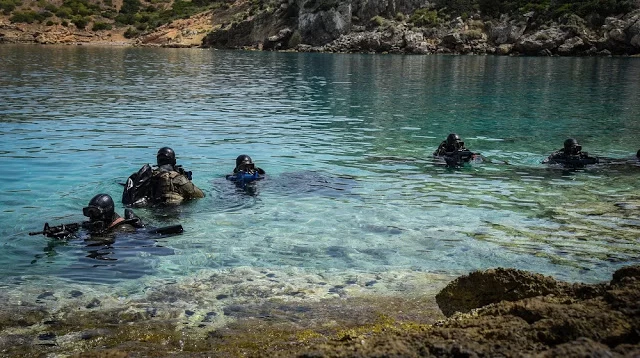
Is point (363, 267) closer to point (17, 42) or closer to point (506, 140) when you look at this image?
point (506, 140)

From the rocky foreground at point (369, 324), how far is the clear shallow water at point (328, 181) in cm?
121

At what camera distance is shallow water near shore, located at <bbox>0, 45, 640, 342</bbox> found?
8828 mm

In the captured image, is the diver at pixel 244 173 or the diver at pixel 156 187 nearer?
the diver at pixel 156 187

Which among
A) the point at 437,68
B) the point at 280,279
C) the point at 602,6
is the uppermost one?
the point at 602,6

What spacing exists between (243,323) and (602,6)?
269 feet

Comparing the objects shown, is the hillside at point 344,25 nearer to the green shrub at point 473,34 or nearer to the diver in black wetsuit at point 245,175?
the green shrub at point 473,34

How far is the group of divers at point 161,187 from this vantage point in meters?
10.2

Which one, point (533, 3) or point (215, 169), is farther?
point (533, 3)

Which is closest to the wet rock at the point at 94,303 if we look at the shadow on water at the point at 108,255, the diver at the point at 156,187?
the shadow on water at the point at 108,255

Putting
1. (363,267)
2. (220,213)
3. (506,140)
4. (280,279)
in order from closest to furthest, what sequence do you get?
1. (280,279)
2. (363,267)
3. (220,213)
4. (506,140)

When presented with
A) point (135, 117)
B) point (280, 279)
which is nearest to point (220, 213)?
point (280, 279)

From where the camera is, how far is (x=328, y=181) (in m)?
15.1

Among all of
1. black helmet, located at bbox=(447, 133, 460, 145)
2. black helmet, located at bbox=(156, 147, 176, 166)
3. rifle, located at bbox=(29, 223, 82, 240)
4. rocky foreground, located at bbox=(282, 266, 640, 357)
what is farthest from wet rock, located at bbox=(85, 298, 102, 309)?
black helmet, located at bbox=(447, 133, 460, 145)

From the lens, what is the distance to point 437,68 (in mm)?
55406
